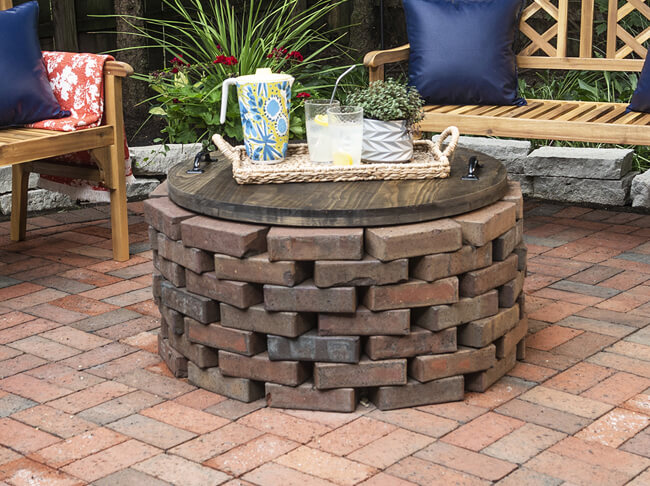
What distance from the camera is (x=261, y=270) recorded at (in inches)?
91.2

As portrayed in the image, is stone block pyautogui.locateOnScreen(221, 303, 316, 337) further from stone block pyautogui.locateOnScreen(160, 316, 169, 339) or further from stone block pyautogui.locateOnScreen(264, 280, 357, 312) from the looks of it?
stone block pyautogui.locateOnScreen(160, 316, 169, 339)

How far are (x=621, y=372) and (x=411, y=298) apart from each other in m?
0.75

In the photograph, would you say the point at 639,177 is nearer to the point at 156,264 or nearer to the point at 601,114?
the point at 601,114

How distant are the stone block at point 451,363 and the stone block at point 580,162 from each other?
2.15 m

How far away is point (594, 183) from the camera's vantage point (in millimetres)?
4406

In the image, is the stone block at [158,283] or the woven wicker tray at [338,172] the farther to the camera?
the stone block at [158,283]

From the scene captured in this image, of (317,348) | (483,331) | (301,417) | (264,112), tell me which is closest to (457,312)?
(483,331)

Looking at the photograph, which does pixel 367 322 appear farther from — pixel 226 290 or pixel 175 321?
pixel 175 321

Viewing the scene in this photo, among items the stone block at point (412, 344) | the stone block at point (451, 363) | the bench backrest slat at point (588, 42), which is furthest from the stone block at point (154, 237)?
the bench backrest slat at point (588, 42)

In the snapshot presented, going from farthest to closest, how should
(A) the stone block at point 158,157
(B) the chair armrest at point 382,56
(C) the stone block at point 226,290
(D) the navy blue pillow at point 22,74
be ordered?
(A) the stone block at point 158,157, (B) the chair armrest at point 382,56, (D) the navy blue pillow at point 22,74, (C) the stone block at point 226,290

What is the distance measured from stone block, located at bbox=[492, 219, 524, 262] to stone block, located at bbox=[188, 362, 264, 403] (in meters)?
0.74

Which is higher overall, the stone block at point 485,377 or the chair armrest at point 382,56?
the chair armrest at point 382,56

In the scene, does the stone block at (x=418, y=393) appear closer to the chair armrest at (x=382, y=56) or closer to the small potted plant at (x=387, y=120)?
the small potted plant at (x=387, y=120)

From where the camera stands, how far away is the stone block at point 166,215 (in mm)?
2482
